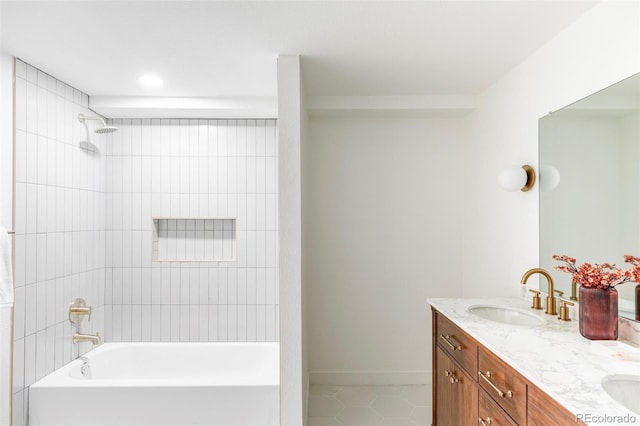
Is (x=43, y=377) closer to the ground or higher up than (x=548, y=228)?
closer to the ground

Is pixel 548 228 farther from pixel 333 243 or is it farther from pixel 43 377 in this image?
pixel 43 377

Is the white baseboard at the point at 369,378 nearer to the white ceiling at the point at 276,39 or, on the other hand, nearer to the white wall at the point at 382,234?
the white wall at the point at 382,234

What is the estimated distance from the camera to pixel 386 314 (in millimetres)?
3385

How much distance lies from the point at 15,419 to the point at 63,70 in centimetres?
219

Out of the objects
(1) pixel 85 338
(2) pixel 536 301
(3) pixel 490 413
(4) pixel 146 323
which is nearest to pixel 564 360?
(3) pixel 490 413

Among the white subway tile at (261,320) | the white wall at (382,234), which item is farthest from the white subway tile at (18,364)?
the white wall at (382,234)

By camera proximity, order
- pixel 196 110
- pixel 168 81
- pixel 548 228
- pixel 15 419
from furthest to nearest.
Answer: pixel 196 110, pixel 168 81, pixel 15 419, pixel 548 228

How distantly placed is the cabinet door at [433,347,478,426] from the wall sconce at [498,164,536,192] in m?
1.08

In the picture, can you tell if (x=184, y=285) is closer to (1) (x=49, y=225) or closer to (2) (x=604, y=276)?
(1) (x=49, y=225)

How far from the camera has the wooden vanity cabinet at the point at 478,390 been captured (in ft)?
4.04

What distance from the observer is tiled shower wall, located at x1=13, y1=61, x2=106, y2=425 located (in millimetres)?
2365

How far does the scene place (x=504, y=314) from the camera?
2.16 meters

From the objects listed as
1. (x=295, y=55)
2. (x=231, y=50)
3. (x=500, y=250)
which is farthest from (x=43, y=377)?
(x=500, y=250)

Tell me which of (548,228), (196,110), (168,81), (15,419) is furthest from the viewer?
(196,110)
